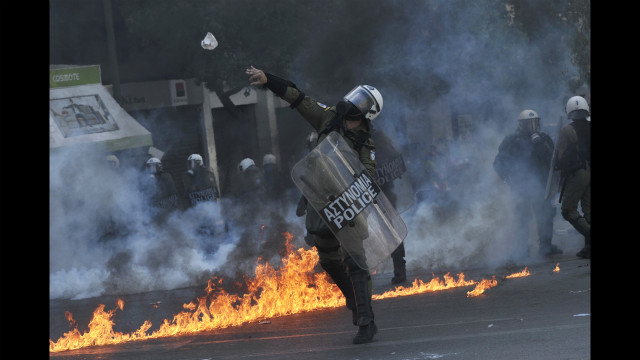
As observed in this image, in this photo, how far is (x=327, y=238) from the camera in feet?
20.3

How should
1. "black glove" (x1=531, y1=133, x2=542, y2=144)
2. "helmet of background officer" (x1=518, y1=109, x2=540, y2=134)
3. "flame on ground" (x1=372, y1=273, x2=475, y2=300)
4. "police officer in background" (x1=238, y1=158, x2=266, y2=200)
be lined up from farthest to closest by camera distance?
"police officer in background" (x1=238, y1=158, x2=266, y2=200), "helmet of background officer" (x1=518, y1=109, x2=540, y2=134), "black glove" (x1=531, y1=133, x2=542, y2=144), "flame on ground" (x1=372, y1=273, x2=475, y2=300)

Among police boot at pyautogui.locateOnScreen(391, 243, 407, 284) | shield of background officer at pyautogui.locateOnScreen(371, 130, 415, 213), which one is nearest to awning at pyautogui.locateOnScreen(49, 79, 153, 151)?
shield of background officer at pyautogui.locateOnScreen(371, 130, 415, 213)

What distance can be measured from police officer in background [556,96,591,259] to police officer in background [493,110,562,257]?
2.80 feet

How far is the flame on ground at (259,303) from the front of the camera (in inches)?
264

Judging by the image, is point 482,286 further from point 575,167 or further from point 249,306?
point 249,306

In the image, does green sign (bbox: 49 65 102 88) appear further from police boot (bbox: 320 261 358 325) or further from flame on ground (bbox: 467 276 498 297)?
police boot (bbox: 320 261 358 325)

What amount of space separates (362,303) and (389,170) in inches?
115

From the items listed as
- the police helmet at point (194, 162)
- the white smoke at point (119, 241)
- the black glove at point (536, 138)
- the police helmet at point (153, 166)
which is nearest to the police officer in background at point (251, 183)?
the police helmet at point (194, 162)

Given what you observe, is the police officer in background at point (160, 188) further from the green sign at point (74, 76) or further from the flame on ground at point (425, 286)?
the flame on ground at point (425, 286)

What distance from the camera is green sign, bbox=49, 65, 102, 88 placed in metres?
11.9

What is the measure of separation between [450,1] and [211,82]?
619cm

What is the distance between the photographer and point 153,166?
40.7 ft
